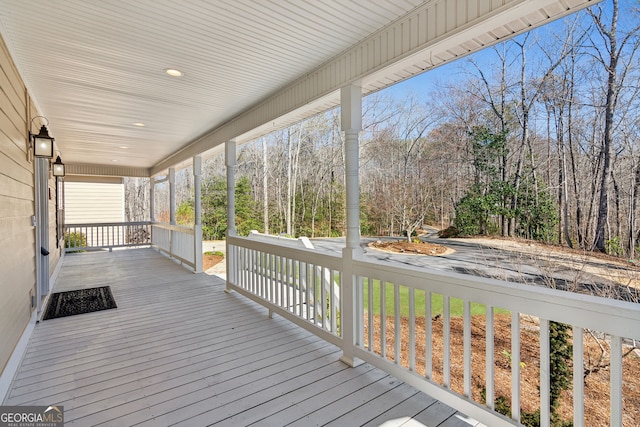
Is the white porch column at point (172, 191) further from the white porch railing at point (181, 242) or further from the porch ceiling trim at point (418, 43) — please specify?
the porch ceiling trim at point (418, 43)

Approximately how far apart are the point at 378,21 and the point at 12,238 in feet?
11.1

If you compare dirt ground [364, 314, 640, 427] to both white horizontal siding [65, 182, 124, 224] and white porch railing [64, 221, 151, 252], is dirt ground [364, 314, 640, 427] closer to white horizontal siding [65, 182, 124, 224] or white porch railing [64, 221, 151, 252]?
white porch railing [64, 221, 151, 252]

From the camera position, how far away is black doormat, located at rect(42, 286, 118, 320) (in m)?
4.12

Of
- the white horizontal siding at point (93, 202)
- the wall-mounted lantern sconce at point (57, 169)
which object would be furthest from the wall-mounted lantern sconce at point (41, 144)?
the white horizontal siding at point (93, 202)

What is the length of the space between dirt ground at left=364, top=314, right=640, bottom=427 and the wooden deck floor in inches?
47.7

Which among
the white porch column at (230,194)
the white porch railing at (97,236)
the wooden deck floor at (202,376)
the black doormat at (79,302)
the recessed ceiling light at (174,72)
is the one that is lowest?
the wooden deck floor at (202,376)

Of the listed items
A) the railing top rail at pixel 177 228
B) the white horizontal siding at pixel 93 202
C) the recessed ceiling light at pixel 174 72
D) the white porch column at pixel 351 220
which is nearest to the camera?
the white porch column at pixel 351 220

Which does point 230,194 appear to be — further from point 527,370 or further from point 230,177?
point 527,370

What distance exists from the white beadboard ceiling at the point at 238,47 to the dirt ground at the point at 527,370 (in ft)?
7.68

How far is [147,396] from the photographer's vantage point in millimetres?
2258

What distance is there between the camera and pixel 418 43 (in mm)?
2236

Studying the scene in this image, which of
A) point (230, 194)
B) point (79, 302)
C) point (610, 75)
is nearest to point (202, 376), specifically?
point (230, 194)

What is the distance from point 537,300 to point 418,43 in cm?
179

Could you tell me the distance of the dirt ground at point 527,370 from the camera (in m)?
2.17
